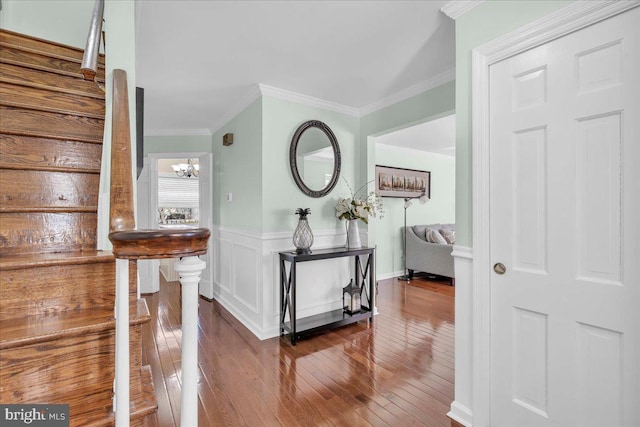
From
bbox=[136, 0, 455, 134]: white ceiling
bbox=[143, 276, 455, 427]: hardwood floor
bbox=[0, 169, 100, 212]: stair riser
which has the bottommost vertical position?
bbox=[143, 276, 455, 427]: hardwood floor

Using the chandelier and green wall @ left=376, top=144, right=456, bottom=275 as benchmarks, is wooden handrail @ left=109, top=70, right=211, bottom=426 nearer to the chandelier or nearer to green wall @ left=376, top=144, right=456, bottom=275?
green wall @ left=376, top=144, right=456, bottom=275

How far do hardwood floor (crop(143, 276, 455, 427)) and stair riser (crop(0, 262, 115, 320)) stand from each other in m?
1.18

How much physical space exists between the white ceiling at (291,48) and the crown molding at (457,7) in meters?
0.05

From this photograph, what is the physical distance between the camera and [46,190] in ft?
4.08

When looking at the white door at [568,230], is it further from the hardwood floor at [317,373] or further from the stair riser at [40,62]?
the stair riser at [40,62]

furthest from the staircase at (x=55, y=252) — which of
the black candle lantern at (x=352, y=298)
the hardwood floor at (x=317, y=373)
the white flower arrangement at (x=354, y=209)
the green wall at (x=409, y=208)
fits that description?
the green wall at (x=409, y=208)

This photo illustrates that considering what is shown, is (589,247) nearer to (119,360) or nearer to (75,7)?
(119,360)

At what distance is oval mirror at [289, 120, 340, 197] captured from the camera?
125 inches

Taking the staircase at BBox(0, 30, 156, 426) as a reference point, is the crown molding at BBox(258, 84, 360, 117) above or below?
above

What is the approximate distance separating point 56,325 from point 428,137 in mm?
4979

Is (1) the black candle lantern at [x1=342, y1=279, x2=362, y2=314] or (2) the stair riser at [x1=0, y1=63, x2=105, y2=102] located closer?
(2) the stair riser at [x1=0, y1=63, x2=105, y2=102]

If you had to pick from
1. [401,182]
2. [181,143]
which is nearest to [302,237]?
[181,143]

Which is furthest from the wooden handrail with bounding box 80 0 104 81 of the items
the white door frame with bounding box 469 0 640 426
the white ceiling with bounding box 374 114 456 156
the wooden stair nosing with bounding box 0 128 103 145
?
the white ceiling with bounding box 374 114 456 156

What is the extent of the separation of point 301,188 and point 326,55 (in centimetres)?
129
